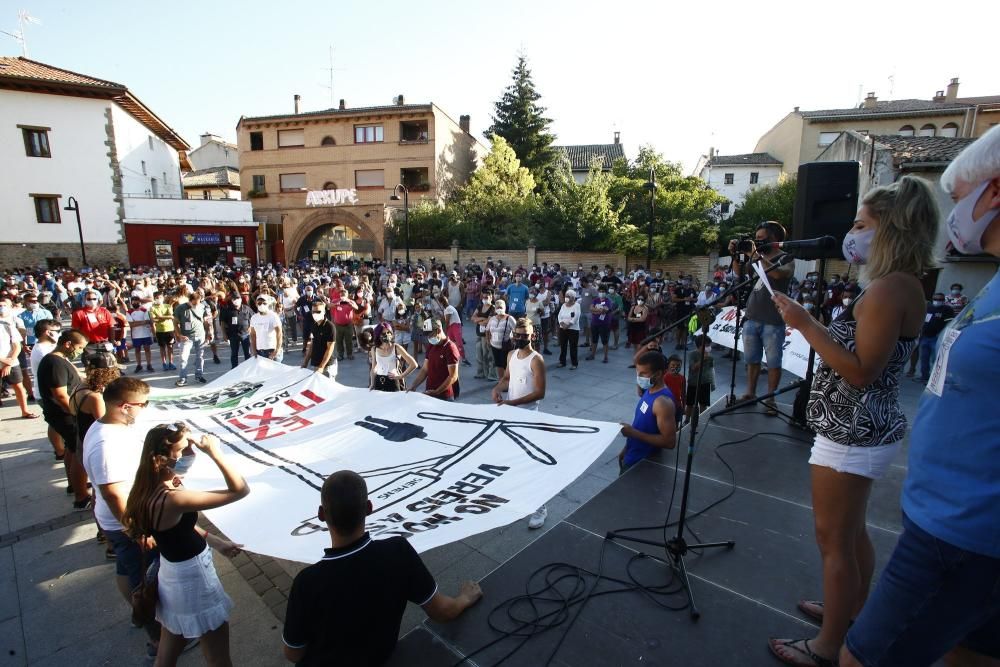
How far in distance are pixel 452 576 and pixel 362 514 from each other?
217 centimetres

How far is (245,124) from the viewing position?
118ft

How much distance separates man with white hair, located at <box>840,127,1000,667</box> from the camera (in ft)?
4.40

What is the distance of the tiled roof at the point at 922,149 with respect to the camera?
1490 cm

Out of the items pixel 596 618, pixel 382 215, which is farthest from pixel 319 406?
pixel 382 215

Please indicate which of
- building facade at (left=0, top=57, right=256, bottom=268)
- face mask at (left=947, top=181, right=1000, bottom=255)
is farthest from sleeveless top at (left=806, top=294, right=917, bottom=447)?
building facade at (left=0, top=57, right=256, bottom=268)

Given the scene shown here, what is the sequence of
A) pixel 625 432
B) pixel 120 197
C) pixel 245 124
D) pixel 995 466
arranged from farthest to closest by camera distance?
pixel 245 124
pixel 120 197
pixel 625 432
pixel 995 466

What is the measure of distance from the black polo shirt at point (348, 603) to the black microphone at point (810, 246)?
105 inches

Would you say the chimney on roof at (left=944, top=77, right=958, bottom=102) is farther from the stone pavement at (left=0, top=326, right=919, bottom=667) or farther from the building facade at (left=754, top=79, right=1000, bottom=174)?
the stone pavement at (left=0, top=326, right=919, bottom=667)

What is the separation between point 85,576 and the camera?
3918 mm

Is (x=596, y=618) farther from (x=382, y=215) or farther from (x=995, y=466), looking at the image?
(x=382, y=215)

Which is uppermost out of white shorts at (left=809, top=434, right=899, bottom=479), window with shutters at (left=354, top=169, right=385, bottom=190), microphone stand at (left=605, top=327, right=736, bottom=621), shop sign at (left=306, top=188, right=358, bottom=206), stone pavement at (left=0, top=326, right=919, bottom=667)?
window with shutters at (left=354, top=169, right=385, bottom=190)

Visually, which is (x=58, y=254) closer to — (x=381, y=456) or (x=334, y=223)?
(x=334, y=223)

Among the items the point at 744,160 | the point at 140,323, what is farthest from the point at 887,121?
the point at 140,323

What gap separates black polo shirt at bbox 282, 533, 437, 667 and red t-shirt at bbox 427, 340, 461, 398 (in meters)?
4.49
